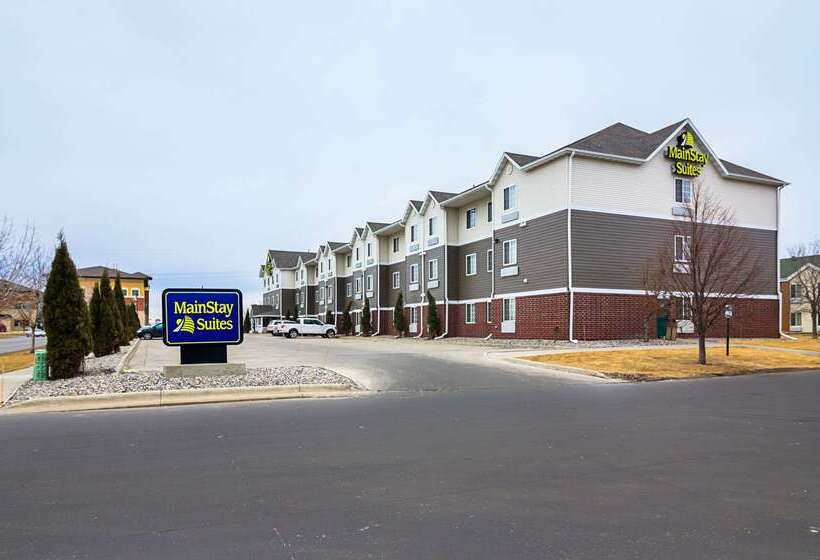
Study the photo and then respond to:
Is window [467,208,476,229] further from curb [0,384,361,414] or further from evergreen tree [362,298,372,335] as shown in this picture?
curb [0,384,361,414]

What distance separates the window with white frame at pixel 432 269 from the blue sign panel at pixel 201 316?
2934 centimetres

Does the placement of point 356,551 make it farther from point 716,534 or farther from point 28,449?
point 28,449

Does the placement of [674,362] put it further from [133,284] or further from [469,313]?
[133,284]

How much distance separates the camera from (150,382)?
1396 cm

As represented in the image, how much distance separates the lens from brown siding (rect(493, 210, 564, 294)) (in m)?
30.4

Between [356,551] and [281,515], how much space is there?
104cm

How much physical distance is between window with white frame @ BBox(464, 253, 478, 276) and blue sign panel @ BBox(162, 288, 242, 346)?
26.7 meters

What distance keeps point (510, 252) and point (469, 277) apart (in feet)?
22.4

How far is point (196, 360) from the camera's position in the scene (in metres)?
15.3

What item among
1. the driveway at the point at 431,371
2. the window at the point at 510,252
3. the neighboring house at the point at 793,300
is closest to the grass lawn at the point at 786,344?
the window at the point at 510,252

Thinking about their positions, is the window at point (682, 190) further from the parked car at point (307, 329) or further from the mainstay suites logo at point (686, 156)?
the parked car at point (307, 329)

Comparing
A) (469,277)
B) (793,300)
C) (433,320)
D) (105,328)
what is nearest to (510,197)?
(469,277)

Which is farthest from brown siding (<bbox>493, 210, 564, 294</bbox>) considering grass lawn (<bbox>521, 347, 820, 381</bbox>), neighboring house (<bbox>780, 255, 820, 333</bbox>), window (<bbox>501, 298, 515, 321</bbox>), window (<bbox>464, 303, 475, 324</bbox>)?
neighboring house (<bbox>780, 255, 820, 333</bbox>)

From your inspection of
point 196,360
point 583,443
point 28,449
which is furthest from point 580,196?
point 28,449
